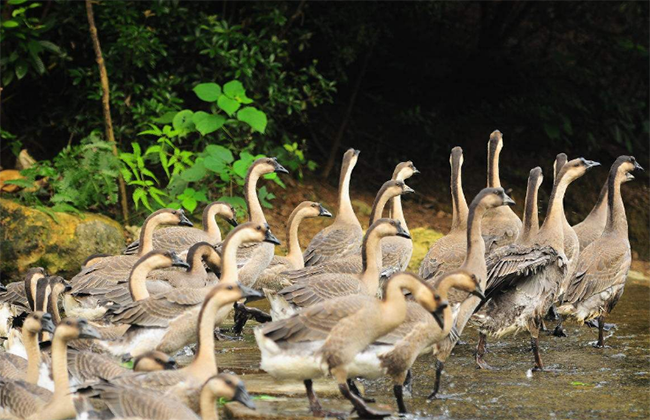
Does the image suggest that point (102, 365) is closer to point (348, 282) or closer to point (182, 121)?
point (348, 282)

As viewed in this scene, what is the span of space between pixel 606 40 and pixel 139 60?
426 inches

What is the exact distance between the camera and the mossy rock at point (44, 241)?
13570 millimetres

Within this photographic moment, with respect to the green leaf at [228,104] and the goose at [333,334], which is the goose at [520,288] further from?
the green leaf at [228,104]

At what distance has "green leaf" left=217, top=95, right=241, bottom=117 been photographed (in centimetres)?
1518

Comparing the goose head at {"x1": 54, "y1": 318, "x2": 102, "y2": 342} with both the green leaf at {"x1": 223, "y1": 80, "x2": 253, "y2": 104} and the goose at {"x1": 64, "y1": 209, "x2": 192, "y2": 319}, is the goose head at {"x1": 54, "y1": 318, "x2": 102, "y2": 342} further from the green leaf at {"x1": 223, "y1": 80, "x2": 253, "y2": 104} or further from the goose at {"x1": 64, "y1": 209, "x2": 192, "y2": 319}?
the green leaf at {"x1": 223, "y1": 80, "x2": 253, "y2": 104}

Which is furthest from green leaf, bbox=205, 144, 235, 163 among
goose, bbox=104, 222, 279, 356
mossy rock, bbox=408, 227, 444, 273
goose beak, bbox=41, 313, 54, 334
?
A: goose beak, bbox=41, 313, 54, 334

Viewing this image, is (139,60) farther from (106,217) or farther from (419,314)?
(419,314)

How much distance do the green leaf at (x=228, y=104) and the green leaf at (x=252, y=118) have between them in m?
0.11

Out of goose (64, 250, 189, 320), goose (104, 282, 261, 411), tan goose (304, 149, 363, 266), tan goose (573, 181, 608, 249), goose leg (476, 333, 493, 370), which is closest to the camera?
goose (104, 282, 261, 411)

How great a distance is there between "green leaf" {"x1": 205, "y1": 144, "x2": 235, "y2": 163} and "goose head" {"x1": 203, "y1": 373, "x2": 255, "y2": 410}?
8.70 m

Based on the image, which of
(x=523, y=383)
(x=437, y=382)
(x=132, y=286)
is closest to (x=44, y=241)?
(x=132, y=286)

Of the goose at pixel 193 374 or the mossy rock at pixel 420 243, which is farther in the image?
the mossy rock at pixel 420 243

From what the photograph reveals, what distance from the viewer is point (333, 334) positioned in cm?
750

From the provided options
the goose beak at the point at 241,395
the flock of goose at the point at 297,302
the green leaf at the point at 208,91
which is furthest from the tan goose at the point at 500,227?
the goose beak at the point at 241,395
